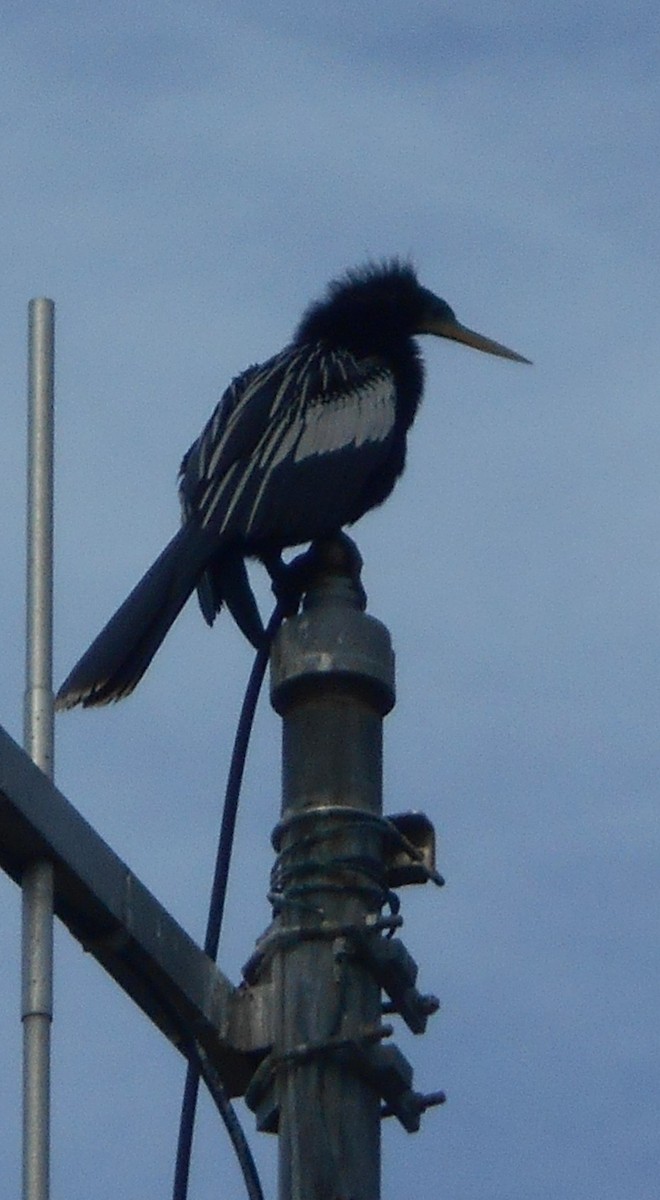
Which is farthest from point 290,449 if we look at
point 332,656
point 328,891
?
point 328,891

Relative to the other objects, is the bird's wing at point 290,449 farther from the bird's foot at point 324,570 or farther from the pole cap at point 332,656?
the pole cap at point 332,656

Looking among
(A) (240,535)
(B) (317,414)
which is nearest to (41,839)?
(A) (240,535)

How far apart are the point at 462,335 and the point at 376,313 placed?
0.65 metres

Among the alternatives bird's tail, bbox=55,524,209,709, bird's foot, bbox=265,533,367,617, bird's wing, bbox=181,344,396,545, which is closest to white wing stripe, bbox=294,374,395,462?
bird's wing, bbox=181,344,396,545

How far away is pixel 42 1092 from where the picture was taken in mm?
3256

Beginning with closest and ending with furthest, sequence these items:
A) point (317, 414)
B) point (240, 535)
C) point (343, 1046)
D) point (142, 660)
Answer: point (343, 1046) → point (142, 660) → point (240, 535) → point (317, 414)

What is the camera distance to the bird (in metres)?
5.78

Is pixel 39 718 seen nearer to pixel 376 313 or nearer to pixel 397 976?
pixel 397 976

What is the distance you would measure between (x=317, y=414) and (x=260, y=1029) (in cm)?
337

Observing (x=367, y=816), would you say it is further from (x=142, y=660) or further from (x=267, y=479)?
(x=267, y=479)

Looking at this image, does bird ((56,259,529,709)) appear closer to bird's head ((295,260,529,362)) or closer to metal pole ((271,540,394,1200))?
bird's head ((295,260,529,362))

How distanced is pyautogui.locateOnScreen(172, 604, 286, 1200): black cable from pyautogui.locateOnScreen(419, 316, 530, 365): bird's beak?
13.7ft

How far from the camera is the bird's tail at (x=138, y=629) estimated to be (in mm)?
5562

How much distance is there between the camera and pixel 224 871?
3924mm
